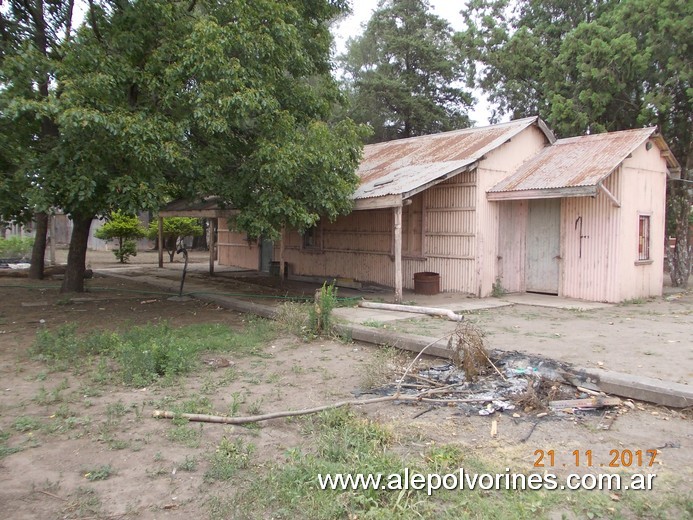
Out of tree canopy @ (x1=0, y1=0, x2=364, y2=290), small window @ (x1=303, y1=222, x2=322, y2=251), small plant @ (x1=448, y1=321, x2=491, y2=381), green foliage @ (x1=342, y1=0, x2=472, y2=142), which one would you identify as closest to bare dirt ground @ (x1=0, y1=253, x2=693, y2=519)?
small plant @ (x1=448, y1=321, x2=491, y2=381)

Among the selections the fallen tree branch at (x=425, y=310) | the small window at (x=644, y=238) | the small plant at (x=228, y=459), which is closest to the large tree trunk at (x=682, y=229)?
the small window at (x=644, y=238)

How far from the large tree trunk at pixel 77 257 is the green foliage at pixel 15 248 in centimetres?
1124

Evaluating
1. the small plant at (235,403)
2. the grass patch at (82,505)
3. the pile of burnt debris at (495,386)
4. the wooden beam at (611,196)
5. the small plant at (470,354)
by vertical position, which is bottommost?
the grass patch at (82,505)

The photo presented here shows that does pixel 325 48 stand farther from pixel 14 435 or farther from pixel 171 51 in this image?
pixel 14 435

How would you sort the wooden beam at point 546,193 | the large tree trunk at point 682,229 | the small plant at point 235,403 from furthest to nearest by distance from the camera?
1. the large tree trunk at point 682,229
2. the wooden beam at point 546,193
3. the small plant at point 235,403

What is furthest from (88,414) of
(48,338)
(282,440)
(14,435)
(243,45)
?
(243,45)

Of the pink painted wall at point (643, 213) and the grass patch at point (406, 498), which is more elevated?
the pink painted wall at point (643, 213)

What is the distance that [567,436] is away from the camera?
4.46 meters

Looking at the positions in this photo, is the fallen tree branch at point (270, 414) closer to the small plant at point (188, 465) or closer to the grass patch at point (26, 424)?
the small plant at point (188, 465)

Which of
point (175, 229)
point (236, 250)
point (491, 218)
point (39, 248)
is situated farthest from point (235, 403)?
point (175, 229)

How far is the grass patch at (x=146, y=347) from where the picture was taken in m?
6.22

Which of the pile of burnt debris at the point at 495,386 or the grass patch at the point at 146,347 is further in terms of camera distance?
the grass patch at the point at 146,347

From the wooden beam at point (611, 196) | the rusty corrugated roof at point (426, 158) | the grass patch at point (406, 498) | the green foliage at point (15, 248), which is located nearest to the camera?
the grass patch at point (406, 498)

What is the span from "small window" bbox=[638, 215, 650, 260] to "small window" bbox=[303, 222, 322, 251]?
9027 millimetres
